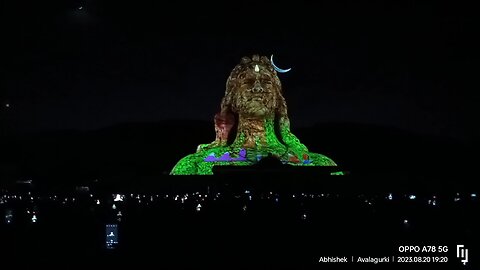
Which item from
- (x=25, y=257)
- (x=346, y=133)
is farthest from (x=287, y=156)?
(x=346, y=133)

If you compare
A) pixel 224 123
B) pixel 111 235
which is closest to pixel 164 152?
pixel 224 123

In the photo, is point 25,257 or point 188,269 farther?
point 25,257

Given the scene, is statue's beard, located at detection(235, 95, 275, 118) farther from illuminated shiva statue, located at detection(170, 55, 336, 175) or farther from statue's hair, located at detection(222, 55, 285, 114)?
statue's hair, located at detection(222, 55, 285, 114)

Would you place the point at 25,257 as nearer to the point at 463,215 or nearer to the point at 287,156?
the point at 463,215

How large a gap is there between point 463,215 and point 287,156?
61.8 ft

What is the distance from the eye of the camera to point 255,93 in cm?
3066

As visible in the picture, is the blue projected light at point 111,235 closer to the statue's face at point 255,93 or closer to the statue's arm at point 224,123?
the statue's face at point 255,93

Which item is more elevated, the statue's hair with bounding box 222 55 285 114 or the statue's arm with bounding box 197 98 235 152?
the statue's hair with bounding box 222 55 285 114

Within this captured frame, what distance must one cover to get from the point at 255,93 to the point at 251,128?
5.28ft

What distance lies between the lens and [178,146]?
57.8 meters

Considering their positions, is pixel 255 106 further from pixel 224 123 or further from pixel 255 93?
pixel 224 123

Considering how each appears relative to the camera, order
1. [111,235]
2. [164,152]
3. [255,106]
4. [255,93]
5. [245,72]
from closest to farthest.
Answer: [111,235] < [255,106] < [255,93] < [245,72] < [164,152]

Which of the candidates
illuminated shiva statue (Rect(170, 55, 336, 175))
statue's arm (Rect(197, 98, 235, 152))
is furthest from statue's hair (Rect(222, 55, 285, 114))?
statue's arm (Rect(197, 98, 235, 152))

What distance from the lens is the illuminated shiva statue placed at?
30.2 m
